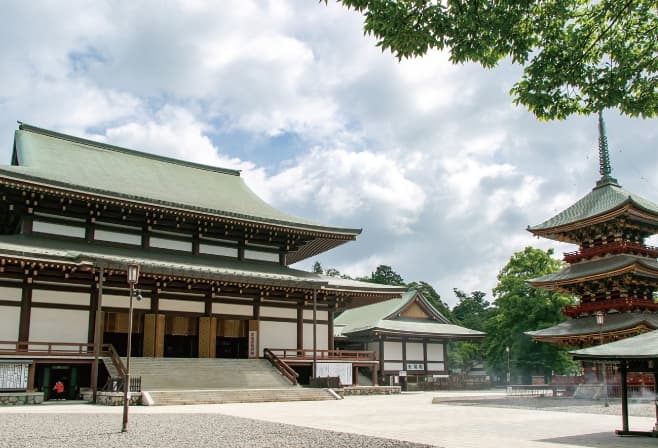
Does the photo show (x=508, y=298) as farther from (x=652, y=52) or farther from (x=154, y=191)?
(x=652, y=52)

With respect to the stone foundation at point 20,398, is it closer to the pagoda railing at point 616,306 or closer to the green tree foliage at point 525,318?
the pagoda railing at point 616,306

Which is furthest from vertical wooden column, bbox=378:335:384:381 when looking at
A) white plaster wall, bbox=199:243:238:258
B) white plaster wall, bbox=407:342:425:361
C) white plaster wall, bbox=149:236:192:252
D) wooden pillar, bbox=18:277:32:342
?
wooden pillar, bbox=18:277:32:342

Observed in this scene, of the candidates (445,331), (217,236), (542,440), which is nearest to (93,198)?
(217,236)

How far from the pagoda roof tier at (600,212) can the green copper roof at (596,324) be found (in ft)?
18.2

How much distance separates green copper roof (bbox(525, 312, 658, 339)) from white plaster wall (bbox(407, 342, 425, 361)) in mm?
10261

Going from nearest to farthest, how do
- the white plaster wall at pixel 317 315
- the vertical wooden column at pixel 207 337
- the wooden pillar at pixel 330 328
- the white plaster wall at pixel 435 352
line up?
the vertical wooden column at pixel 207 337 < the white plaster wall at pixel 317 315 < the wooden pillar at pixel 330 328 < the white plaster wall at pixel 435 352

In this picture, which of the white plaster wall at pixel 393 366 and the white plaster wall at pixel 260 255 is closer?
the white plaster wall at pixel 260 255

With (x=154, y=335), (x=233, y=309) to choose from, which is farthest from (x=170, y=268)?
(x=233, y=309)

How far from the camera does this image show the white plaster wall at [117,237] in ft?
91.1

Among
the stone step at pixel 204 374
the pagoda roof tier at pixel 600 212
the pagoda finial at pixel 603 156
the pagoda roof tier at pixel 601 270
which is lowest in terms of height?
the stone step at pixel 204 374

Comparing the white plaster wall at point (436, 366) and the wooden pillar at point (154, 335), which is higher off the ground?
the wooden pillar at point (154, 335)

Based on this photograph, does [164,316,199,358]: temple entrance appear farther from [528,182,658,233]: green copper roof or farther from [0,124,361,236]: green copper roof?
[528,182,658,233]: green copper roof

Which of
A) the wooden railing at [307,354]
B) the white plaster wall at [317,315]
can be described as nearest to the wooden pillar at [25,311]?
the wooden railing at [307,354]

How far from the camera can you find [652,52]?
1002 cm
